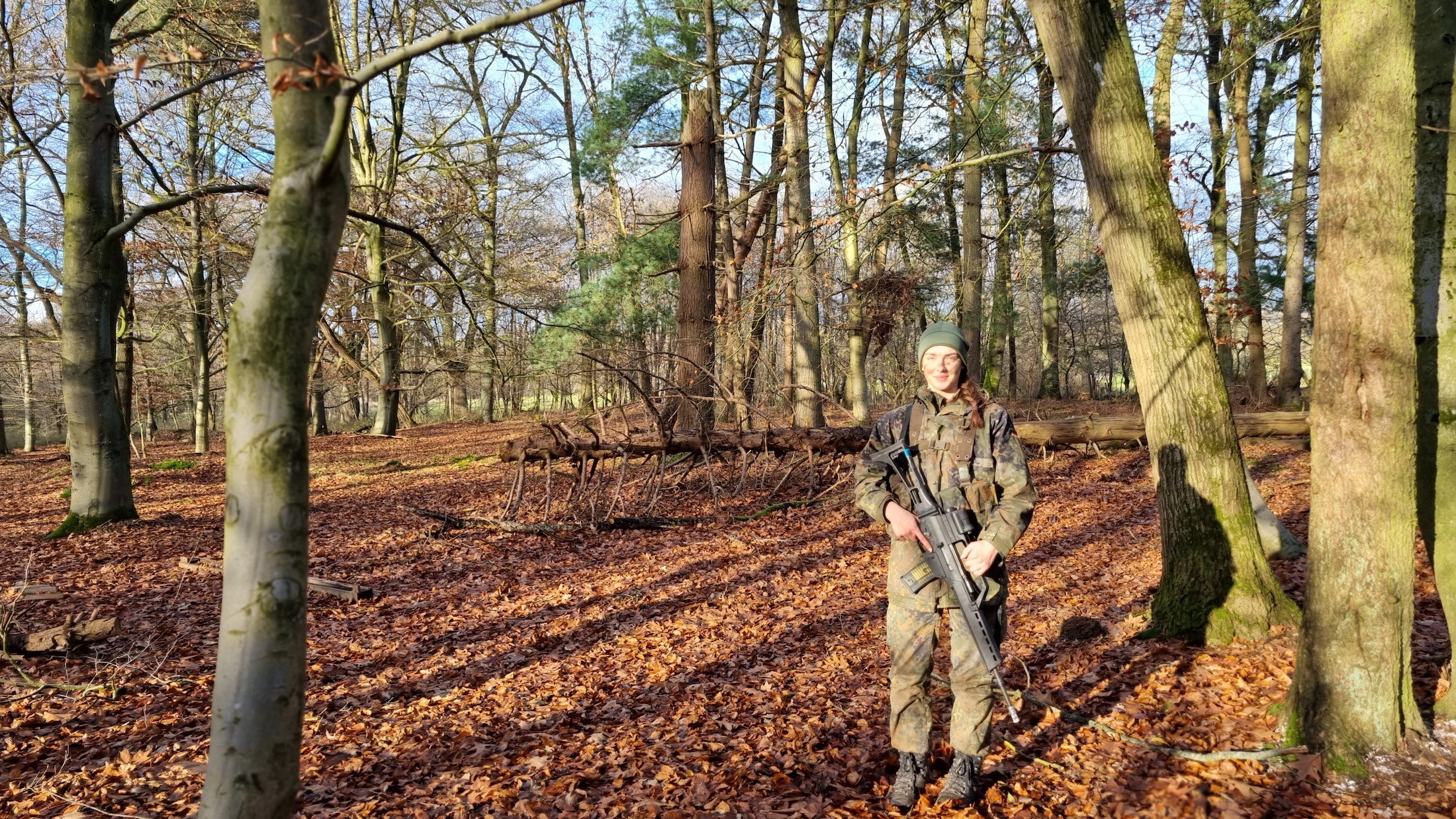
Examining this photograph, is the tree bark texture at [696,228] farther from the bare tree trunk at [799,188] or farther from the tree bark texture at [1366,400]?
the tree bark texture at [1366,400]

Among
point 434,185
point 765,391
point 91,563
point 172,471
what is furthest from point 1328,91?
point 434,185

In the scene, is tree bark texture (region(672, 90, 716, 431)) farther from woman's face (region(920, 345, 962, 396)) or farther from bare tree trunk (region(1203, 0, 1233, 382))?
woman's face (region(920, 345, 962, 396))

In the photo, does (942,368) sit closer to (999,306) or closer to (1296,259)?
(1296,259)

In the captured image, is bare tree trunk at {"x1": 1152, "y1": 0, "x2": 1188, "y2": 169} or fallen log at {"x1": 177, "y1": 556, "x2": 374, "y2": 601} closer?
fallen log at {"x1": 177, "y1": 556, "x2": 374, "y2": 601}

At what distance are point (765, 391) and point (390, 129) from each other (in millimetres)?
13253

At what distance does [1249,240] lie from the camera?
15117mm

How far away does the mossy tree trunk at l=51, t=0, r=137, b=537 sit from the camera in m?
7.89

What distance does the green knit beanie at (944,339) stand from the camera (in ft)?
9.98

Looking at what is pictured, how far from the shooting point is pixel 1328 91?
9.62 ft

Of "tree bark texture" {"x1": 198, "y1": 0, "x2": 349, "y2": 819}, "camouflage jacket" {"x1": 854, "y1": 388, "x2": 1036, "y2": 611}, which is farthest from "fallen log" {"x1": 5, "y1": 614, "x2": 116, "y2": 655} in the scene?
"camouflage jacket" {"x1": 854, "y1": 388, "x2": 1036, "y2": 611}

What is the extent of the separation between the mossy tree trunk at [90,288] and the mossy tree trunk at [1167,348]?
364 inches

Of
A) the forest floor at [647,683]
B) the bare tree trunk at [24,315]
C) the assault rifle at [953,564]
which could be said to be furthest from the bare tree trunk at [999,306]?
the bare tree trunk at [24,315]

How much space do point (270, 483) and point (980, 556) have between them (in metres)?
2.36

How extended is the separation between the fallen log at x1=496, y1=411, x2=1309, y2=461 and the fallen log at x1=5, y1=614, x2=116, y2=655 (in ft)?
12.8
